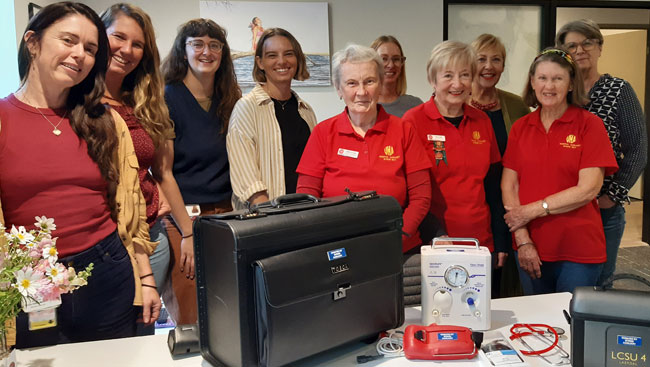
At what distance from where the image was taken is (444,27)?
5.02 meters

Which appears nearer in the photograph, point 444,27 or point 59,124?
point 59,124

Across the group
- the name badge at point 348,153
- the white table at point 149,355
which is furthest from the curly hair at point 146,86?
the white table at point 149,355

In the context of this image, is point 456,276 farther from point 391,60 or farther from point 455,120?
point 391,60

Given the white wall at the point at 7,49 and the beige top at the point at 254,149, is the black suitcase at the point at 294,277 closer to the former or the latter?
the beige top at the point at 254,149

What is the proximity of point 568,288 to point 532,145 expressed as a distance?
2.01 ft

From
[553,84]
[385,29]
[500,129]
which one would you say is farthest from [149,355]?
[385,29]

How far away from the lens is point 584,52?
2662mm

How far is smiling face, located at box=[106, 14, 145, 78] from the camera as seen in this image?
2.06m

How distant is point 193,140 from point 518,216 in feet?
4.78

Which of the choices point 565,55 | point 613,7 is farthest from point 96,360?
point 613,7

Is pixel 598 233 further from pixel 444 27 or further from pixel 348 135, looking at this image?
pixel 444 27

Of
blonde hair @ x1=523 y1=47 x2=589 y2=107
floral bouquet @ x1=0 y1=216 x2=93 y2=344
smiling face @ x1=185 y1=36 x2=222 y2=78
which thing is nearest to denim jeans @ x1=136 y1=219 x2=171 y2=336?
smiling face @ x1=185 y1=36 x2=222 y2=78

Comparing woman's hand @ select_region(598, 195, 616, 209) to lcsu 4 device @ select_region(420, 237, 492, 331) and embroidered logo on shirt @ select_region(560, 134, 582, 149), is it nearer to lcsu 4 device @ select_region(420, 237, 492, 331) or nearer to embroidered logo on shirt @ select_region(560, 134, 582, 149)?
embroidered logo on shirt @ select_region(560, 134, 582, 149)

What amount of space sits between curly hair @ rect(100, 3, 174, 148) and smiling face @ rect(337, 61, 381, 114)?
76cm
